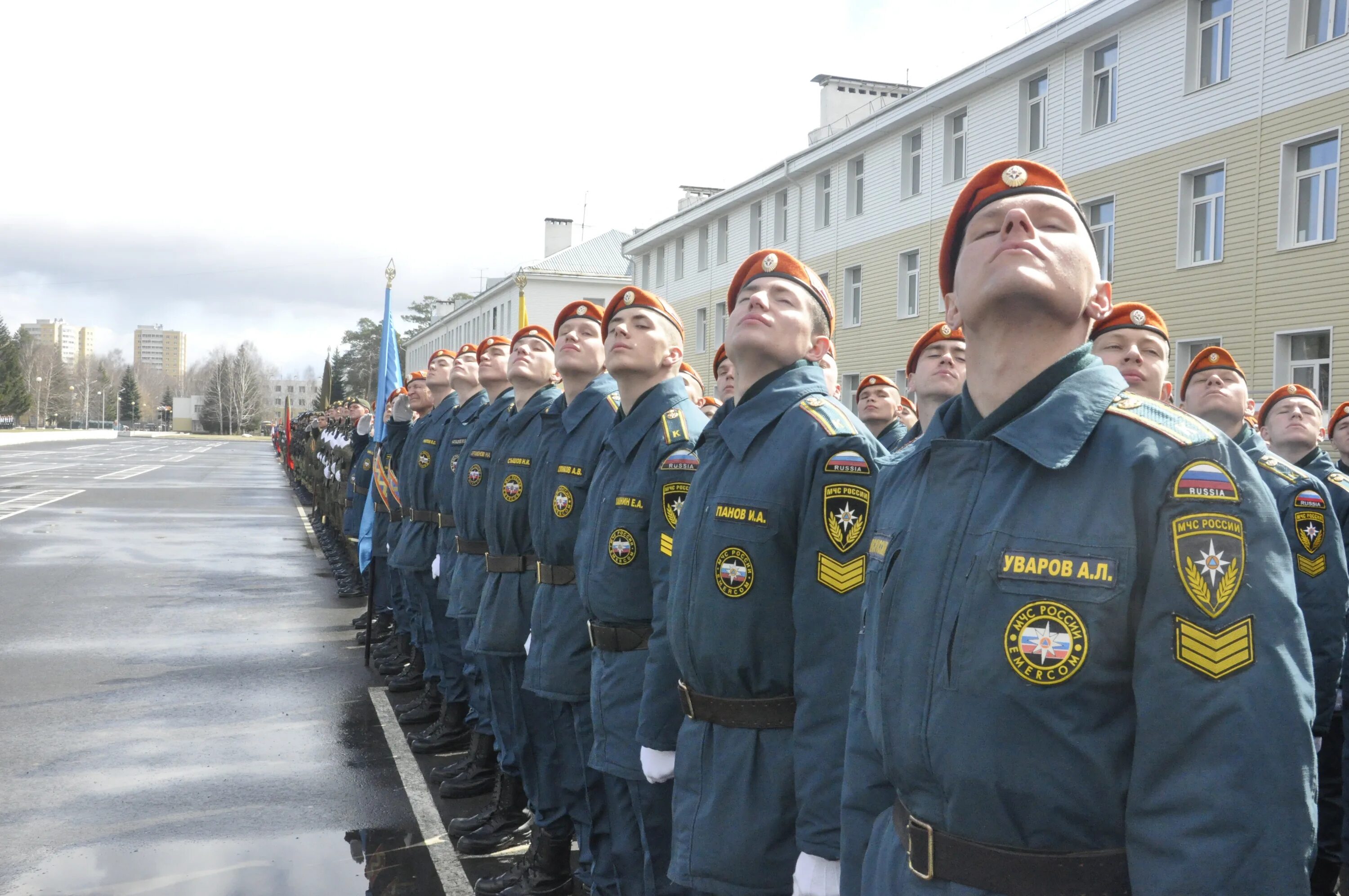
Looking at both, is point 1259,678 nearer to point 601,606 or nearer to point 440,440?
point 601,606

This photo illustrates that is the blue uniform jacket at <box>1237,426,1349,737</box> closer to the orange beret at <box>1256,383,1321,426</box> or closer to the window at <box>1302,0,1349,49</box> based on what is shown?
the orange beret at <box>1256,383,1321,426</box>

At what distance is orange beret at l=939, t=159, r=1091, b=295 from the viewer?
2002 millimetres

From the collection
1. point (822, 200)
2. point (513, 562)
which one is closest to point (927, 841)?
point (513, 562)

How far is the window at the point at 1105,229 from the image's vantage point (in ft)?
64.6

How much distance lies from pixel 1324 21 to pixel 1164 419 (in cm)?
1730

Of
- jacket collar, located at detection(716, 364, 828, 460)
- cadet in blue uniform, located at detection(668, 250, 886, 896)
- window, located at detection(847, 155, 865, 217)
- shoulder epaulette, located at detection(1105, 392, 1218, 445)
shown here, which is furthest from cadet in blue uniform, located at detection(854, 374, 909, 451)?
window, located at detection(847, 155, 865, 217)

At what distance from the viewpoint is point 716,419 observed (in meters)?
3.22

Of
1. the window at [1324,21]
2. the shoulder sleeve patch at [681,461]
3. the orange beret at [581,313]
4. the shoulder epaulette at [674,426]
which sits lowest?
the shoulder sleeve patch at [681,461]

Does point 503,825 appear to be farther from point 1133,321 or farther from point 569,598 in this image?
point 1133,321

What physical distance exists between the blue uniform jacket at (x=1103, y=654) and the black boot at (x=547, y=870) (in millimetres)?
3057

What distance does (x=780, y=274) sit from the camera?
3.24m

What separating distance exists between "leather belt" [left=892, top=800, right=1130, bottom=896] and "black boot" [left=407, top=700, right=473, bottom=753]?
5.39 metres

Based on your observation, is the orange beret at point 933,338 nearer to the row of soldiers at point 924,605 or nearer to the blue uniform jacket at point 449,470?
the row of soldiers at point 924,605

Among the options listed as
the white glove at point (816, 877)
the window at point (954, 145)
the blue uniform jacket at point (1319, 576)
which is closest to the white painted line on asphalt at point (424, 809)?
the white glove at point (816, 877)
